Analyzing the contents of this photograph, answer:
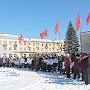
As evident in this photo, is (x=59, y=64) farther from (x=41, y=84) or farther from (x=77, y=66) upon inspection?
(x=41, y=84)

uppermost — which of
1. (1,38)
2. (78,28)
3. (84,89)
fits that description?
(1,38)

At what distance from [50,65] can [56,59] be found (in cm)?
104

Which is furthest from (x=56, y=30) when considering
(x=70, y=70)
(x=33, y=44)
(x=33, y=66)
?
(x=33, y=44)

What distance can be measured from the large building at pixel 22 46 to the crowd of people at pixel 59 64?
60.2 meters

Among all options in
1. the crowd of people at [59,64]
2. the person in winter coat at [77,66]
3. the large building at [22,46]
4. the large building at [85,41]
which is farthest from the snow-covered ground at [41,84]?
the large building at [22,46]

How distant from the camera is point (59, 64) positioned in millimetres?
26297

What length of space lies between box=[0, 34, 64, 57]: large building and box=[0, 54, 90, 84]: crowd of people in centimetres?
6024

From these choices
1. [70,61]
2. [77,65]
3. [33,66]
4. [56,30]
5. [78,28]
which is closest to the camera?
[77,65]

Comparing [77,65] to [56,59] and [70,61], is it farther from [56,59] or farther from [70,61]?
[56,59]

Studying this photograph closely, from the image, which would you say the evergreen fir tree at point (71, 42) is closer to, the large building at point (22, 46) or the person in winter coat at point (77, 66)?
the large building at point (22, 46)

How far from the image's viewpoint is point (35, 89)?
14102 millimetres

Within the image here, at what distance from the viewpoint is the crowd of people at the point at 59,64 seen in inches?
676

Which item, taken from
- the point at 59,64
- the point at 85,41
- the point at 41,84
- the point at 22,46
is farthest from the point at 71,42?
the point at 41,84

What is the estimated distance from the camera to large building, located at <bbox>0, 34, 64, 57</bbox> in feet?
348
